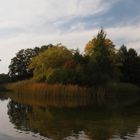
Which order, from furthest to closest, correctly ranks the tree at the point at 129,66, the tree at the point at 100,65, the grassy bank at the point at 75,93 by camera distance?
the tree at the point at 129,66
the tree at the point at 100,65
the grassy bank at the point at 75,93

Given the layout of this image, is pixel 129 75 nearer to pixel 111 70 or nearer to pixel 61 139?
pixel 111 70

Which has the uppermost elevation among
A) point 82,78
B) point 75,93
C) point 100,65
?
point 100,65

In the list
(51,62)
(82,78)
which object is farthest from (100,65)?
(51,62)

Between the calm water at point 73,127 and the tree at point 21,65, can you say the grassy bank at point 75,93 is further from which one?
the tree at point 21,65

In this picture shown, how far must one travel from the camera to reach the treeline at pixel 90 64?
55.8m

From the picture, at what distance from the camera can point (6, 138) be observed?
2045 cm

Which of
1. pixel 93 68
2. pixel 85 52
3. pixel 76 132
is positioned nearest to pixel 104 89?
pixel 93 68

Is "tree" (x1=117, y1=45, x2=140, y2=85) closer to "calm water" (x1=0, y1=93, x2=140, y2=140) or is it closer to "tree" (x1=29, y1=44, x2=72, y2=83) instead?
"tree" (x1=29, y1=44, x2=72, y2=83)

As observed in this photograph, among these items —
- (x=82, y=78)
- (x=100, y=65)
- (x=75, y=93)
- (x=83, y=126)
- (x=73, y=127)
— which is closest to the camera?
(x=73, y=127)

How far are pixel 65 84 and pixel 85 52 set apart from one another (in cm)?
1606

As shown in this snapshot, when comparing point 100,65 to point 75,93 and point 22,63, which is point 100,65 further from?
point 22,63

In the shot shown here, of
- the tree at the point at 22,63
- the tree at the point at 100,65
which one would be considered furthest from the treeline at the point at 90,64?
the tree at the point at 22,63

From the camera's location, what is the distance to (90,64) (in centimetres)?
5653

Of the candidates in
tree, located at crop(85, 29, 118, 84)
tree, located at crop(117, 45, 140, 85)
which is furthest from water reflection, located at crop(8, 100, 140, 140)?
tree, located at crop(117, 45, 140, 85)
